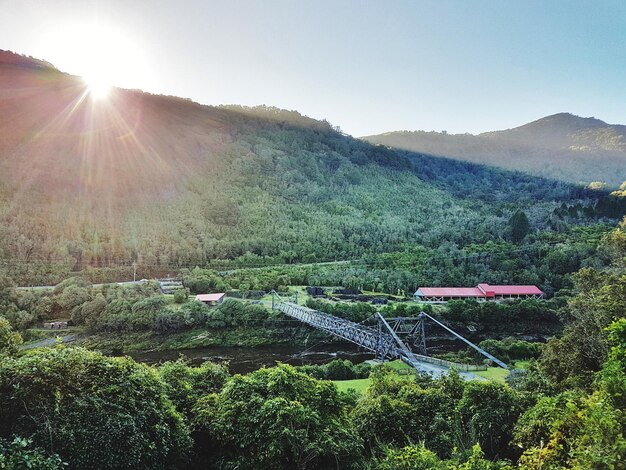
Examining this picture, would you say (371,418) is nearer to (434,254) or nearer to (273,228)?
(434,254)

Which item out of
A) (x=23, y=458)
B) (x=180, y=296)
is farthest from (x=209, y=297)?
(x=23, y=458)

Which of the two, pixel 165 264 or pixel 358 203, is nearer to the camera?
pixel 165 264

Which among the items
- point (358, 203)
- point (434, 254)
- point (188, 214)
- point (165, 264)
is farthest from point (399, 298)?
point (358, 203)

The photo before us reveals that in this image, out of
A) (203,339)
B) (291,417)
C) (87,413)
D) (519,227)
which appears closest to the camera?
(87,413)

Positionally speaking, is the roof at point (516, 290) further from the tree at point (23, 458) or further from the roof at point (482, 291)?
the tree at point (23, 458)

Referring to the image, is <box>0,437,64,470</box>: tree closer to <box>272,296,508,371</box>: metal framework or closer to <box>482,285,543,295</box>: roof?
<box>272,296,508,371</box>: metal framework

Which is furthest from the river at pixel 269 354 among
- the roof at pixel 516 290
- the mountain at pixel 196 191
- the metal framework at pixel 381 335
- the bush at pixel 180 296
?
the mountain at pixel 196 191

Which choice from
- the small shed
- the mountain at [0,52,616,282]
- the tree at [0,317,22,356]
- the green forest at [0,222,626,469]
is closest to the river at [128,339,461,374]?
the small shed

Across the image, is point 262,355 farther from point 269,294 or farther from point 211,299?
point 269,294
